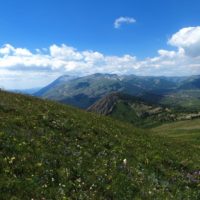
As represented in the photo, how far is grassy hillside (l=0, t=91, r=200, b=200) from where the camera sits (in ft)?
40.8

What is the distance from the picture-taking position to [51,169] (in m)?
13.9

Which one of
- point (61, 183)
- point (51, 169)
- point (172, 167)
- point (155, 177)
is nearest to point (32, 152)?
point (51, 169)

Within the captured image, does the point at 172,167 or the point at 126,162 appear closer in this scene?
the point at 126,162

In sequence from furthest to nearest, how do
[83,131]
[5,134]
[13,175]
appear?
[83,131] → [5,134] → [13,175]

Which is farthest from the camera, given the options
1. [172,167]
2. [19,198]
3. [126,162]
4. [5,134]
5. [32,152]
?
[172,167]

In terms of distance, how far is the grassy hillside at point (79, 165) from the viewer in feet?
40.8

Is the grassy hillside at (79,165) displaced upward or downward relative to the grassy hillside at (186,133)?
upward

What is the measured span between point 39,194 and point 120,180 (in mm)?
4519

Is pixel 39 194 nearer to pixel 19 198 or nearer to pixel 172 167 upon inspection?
pixel 19 198

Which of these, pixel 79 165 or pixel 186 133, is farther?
pixel 186 133

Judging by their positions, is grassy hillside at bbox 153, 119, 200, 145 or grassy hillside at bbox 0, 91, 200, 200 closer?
grassy hillside at bbox 0, 91, 200, 200

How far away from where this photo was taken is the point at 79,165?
49.8ft

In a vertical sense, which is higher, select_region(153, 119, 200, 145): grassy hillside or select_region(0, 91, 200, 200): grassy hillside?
select_region(0, 91, 200, 200): grassy hillside

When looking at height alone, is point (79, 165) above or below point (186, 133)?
above
